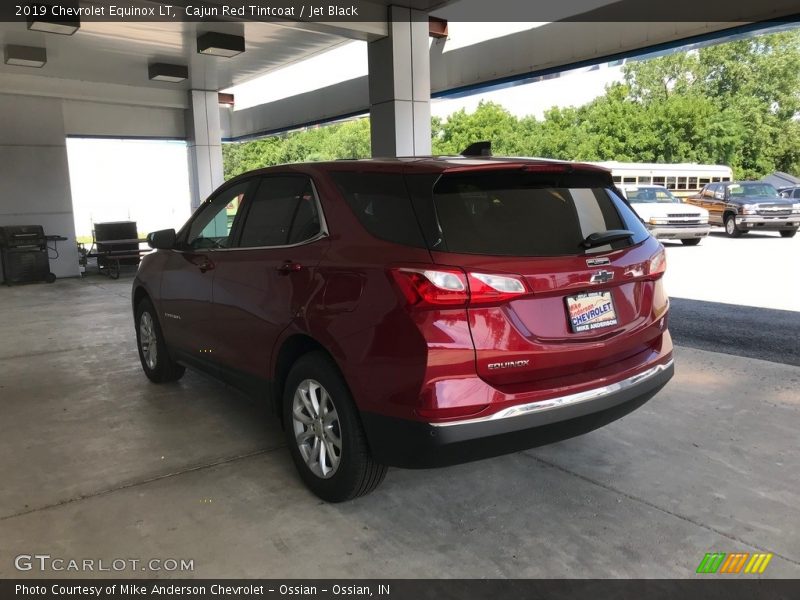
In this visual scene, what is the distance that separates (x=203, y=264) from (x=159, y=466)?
1.33 meters

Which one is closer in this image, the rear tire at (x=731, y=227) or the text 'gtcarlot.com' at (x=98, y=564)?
the text 'gtcarlot.com' at (x=98, y=564)

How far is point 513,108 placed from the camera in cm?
5466

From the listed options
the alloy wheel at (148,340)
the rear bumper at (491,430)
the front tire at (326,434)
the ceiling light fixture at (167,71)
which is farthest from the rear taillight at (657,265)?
the ceiling light fixture at (167,71)

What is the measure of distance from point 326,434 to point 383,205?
1.18 m

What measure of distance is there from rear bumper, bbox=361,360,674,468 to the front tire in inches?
5.4

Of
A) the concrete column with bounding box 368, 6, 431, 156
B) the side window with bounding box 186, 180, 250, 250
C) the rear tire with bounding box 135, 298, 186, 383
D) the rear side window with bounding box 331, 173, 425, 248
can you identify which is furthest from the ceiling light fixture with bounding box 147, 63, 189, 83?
the rear side window with bounding box 331, 173, 425, 248

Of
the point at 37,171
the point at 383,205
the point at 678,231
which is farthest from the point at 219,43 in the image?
the point at 678,231

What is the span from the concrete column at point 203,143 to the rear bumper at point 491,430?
14.7m

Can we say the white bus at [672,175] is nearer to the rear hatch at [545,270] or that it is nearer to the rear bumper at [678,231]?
the rear bumper at [678,231]

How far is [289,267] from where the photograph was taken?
134 inches

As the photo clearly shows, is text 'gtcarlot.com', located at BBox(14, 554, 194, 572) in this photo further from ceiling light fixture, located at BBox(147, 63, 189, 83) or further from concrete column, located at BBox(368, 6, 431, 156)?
ceiling light fixture, located at BBox(147, 63, 189, 83)

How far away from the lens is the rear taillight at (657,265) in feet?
10.8

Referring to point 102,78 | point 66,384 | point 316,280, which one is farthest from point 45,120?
point 316,280

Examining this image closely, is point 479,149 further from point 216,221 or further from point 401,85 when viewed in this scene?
point 401,85
